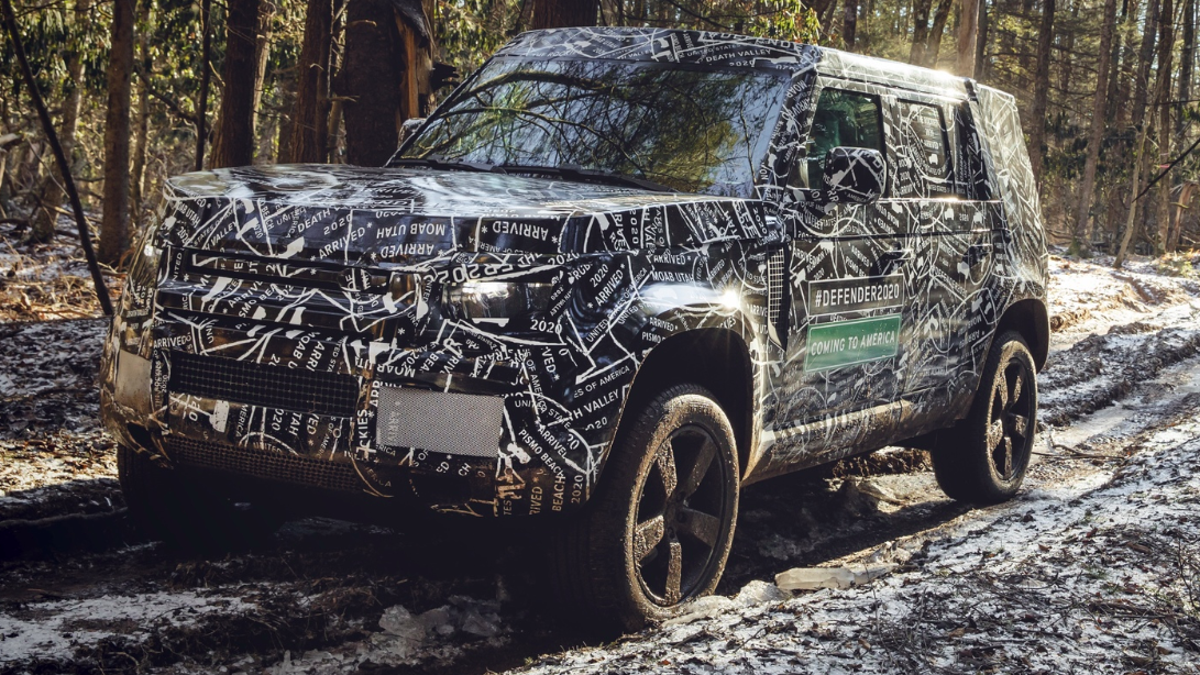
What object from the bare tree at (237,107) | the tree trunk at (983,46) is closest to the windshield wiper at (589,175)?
the bare tree at (237,107)

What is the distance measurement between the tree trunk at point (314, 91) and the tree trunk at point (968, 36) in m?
10.5

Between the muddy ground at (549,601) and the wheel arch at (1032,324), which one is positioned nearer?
the muddy ground at (549,601)

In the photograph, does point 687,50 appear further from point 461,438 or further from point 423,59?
point 423,59

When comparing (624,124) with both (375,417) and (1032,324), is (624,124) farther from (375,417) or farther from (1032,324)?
(1032,324)

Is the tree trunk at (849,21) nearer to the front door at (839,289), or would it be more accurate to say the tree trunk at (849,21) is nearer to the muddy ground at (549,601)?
the muddy ground at (549,601)

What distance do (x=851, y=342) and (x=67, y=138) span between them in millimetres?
18567

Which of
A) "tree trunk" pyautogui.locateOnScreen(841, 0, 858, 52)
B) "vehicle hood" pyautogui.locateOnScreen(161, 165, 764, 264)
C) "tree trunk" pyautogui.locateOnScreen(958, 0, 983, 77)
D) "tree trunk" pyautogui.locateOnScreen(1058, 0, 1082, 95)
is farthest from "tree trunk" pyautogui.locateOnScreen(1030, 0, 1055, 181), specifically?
"vehicle hood" pyautogui.locateOnScreen(161, 165, 764, 264)

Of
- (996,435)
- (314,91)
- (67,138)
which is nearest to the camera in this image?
(996,435)

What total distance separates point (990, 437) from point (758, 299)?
8.83ft

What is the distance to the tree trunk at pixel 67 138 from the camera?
14188mm

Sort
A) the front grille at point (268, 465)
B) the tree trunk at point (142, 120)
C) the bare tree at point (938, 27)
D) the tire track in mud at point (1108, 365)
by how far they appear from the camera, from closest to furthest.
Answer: the front grille at point (268, 465)
the tire track in mud at point (1108, 365)
the tree trunk at point (142, 120)
the bare tree at point (938, 27)

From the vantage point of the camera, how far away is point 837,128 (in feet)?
17.8

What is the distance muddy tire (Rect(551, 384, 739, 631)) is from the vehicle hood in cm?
61

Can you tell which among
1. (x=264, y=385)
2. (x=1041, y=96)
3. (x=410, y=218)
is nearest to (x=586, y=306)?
(x=410, y=218)
